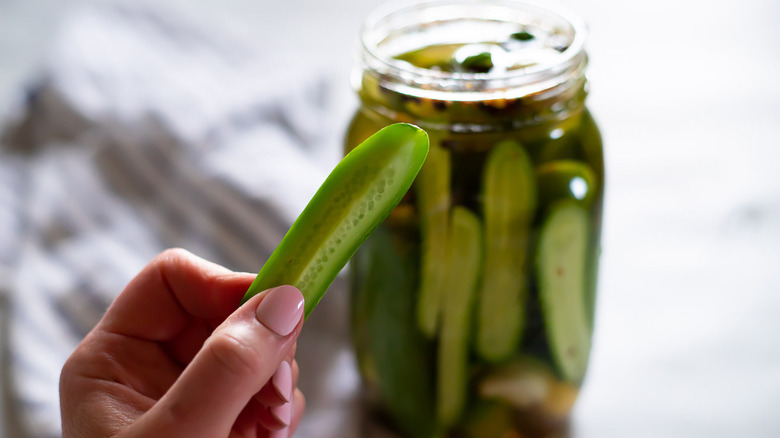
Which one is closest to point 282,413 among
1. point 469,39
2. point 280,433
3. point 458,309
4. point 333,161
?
→ point 280,433

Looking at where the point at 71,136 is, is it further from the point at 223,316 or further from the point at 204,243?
the point at 223,316

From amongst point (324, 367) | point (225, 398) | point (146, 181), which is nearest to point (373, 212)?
point (225, 398)

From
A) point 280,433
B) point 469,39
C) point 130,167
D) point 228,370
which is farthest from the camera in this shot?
point 130,167

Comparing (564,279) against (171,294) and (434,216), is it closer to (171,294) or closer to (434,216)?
(434,216)

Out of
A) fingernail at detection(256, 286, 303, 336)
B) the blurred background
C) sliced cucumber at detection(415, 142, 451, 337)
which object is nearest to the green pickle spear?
fingernail at detection(256, 286, 303, 336)

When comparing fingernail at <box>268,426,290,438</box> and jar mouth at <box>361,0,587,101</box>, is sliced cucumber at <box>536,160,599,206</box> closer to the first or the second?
jar mouth at <box>361,0,587,101</box>

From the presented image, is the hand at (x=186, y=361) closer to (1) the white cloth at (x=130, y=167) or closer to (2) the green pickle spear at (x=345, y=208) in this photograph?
(2) the green pickle spear at (x=345, y=208)
